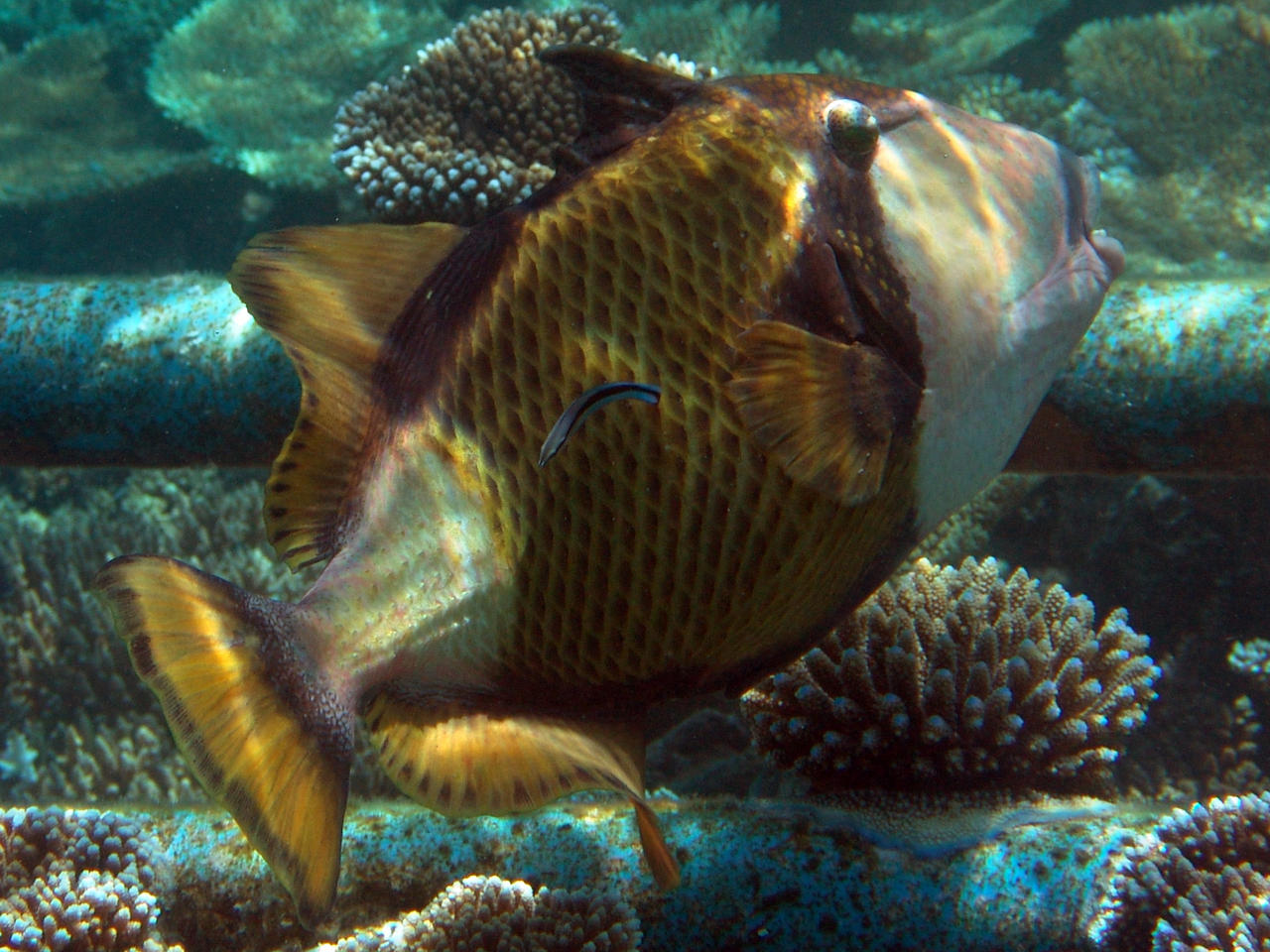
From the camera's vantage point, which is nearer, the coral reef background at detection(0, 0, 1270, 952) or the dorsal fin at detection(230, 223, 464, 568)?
the dorsal fin at detection(230, 223, 464, 568)

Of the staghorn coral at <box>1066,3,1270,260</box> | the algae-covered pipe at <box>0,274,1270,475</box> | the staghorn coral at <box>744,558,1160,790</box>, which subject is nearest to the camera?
the staghorn coral at <box>744,558,1160,790</box>

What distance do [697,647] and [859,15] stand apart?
7.56m

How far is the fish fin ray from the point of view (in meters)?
1.12

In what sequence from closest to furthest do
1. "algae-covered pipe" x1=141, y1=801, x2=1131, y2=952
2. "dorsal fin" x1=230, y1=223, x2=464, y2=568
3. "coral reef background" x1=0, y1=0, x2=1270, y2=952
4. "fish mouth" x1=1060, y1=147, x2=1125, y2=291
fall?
"dorsal fin" x1=230, y1=223, x2=464, y2=568 < "fish mouth" x1=1060, y1=147, x2=1125, y2=291 < "algae-covered pipe" x1=141, y1=801, x2=1131, y2=952 < "coral reef background" x1=0, y1=0, x2=1270, y2=952

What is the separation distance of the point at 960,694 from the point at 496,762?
4.99 feet

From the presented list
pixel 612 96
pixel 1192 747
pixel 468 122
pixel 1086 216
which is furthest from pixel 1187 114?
pixel 612 96

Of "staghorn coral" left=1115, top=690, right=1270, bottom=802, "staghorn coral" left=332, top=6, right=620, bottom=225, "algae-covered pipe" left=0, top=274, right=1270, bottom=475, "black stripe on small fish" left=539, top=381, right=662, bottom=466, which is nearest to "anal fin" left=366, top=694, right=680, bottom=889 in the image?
"black stripe on small fish" left=539, top=381, right=662, bottom=466

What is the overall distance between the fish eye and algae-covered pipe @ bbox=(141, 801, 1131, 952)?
157 cm

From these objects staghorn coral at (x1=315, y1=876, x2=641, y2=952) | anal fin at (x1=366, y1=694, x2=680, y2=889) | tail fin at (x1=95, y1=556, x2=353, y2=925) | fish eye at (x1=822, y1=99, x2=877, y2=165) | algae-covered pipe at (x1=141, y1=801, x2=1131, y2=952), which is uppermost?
fish eye at (x1=822, y1=99, x2=877, y2=165)

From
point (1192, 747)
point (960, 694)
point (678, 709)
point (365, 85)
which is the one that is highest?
point (365, 85)

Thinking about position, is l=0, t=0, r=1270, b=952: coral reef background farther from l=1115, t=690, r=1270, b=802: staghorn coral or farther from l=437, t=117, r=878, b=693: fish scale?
l=437, t=117, r=878, b=693: fish scale

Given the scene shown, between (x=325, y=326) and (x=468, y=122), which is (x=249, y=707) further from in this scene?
(x=468, y=122)

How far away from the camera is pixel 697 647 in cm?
124

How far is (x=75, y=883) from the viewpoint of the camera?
2.08 meters
